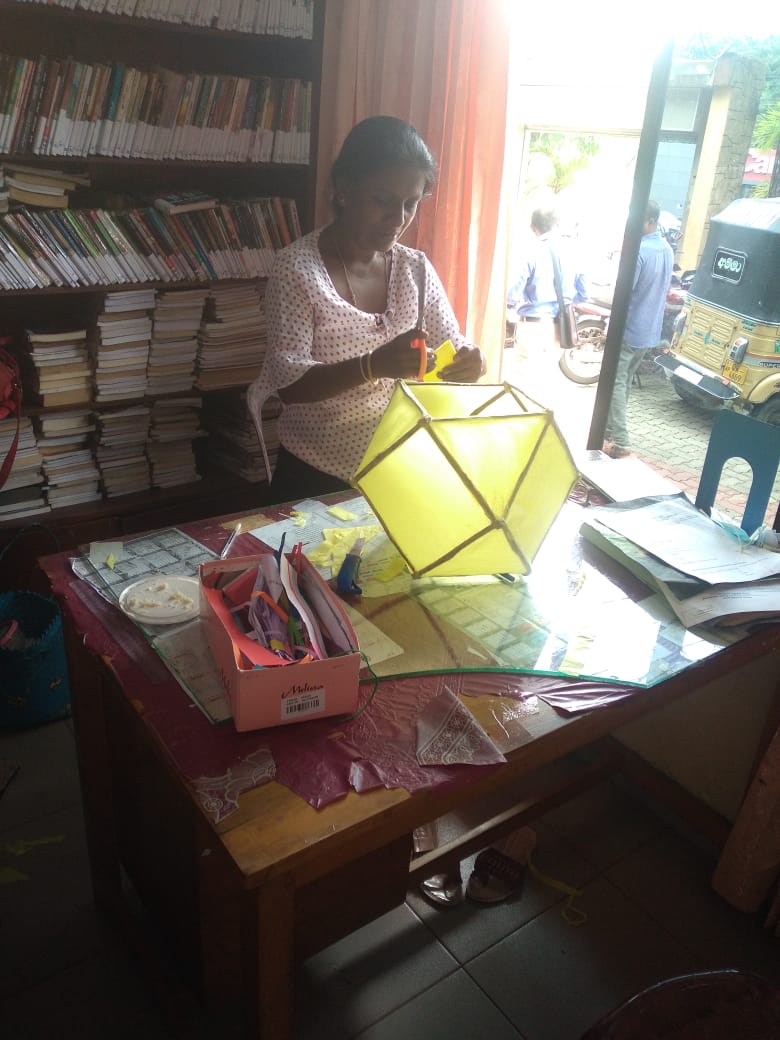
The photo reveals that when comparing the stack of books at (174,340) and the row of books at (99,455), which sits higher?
the stack of books at (174,340)

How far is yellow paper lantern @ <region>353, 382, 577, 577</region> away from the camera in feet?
4.08

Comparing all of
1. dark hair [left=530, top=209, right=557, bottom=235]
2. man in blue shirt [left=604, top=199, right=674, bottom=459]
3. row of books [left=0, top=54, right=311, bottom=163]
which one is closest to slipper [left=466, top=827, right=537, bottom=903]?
row of books [left=0, top=54, right=311, bottom=163]

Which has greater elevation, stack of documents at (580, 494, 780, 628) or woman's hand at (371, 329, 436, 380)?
woman's hand at (371, 329, 436, 380)

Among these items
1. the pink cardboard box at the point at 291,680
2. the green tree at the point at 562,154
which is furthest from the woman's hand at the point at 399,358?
the green tree at the point at 562,154

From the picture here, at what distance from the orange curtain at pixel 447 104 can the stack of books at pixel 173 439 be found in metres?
0.86

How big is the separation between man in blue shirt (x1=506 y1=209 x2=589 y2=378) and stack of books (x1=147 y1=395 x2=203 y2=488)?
2.87 meters

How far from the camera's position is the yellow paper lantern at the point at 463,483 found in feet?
4.08

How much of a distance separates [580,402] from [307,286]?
4.32 meters

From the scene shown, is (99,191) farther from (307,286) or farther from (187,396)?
(307,286)

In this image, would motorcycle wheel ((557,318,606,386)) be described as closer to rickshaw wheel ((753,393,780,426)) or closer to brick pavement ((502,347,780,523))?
brick pavement ((502,347,780,523))

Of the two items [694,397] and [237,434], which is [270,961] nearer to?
[237,434]

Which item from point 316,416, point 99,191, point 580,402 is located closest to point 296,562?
point 316,416

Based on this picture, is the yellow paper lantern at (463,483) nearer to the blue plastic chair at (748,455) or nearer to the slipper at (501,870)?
the blue plastic chair at (748,455)

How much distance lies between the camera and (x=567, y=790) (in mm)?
1821
